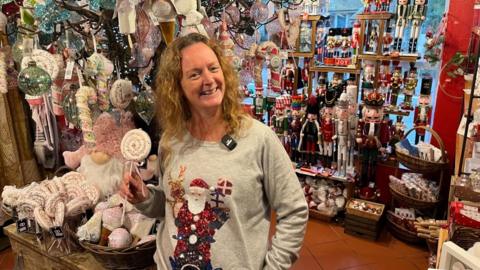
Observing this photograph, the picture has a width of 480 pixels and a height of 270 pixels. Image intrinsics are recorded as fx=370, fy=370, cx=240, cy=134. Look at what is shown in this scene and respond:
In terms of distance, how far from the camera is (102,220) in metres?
1.37

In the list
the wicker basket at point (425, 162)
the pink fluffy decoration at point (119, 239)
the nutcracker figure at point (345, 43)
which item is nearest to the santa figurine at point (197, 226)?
the pink fluffy decoration at point (119, 239)

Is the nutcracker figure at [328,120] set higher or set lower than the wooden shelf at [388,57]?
lower

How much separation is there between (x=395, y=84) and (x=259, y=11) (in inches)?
62.4

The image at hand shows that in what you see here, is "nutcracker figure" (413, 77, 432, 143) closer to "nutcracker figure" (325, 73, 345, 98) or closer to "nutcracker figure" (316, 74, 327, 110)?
"nutcracker figure" (325, 73, 345, 98)

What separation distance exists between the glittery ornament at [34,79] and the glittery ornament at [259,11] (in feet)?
3.29

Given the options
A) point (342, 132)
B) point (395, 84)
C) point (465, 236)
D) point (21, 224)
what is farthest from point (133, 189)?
point (395, 84)

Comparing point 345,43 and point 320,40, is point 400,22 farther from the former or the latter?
point 320,40

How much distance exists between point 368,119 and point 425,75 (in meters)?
0.53

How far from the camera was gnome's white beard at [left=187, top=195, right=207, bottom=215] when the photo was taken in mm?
1104

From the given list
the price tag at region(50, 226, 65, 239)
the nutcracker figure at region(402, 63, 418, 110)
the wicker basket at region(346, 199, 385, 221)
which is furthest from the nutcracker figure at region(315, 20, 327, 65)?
the price tag at region(50, 226, 65, 239)

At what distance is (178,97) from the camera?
1.15 metres

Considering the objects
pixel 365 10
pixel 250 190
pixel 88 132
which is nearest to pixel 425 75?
pixel 365 10

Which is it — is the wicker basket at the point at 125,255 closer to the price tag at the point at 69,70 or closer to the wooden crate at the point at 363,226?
the price tag at the point at 69,70

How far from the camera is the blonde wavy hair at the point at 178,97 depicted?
1104mm
